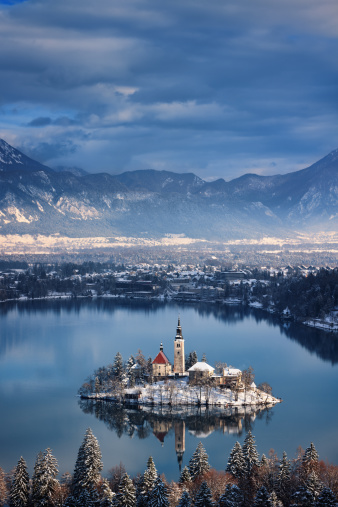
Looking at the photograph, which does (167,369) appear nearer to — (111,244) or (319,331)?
(319,331)

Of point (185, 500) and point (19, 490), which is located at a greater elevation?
point (185, 500)

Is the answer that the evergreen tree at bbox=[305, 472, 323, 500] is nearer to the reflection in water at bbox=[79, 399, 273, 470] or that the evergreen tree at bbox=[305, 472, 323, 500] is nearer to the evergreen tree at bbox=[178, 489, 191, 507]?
the evergreen tree at bbox=[178, 489, 191, 507]

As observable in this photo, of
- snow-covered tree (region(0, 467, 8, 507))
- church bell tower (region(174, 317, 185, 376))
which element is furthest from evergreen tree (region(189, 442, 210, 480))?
church bell tower (region(174, 317, 185, 376))

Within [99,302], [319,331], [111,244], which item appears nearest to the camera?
[319,331]

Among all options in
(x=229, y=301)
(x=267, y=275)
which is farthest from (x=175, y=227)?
(x=229, y=301)

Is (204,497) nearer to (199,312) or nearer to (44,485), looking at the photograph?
(44,485)

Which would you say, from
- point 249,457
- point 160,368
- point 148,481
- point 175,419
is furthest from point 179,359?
point 148,481
